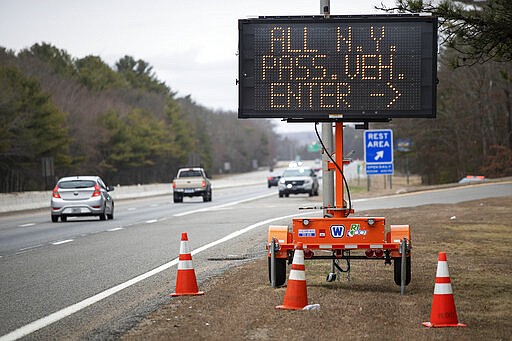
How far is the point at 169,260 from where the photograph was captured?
17375 mm

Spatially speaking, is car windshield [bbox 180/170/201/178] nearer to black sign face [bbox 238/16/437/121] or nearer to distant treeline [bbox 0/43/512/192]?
distant treeline [bbox 0/43/512/192]

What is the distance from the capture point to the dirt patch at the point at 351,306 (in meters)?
8.85

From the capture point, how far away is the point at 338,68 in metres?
12.4

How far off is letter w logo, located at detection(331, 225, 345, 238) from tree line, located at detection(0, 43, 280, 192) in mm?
46995

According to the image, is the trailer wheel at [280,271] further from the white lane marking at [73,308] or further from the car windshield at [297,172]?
the car windshield at [297,172]

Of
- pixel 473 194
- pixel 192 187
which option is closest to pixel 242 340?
pixel 473 194

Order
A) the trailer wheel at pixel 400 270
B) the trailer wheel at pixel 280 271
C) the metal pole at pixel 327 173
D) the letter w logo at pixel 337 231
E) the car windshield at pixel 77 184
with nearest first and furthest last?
the trailer wheel at pixel 400 270, the letter w logo at pixel 337 231, the trailer wheel at pixel 280 271, the metal pole at pixel 327 173, the car windshield at pixel 77 184

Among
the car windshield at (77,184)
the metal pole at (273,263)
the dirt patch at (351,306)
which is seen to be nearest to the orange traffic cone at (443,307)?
the dirt patch at (351,306)

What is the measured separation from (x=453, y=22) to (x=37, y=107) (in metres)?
74.6

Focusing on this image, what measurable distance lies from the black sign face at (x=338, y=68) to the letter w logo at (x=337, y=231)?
142 cm

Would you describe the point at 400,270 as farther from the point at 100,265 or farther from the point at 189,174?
the point at 189,174

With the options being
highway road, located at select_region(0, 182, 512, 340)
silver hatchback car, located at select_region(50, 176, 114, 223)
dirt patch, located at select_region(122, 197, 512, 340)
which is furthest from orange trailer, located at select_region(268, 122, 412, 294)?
silver hatchback car, located at select_region(50, 176, 114, 223)

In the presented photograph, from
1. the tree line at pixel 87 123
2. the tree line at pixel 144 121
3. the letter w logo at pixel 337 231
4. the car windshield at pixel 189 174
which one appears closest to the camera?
the letter w logo at pixel 337 231

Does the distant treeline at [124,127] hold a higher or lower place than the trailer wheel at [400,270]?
higher
